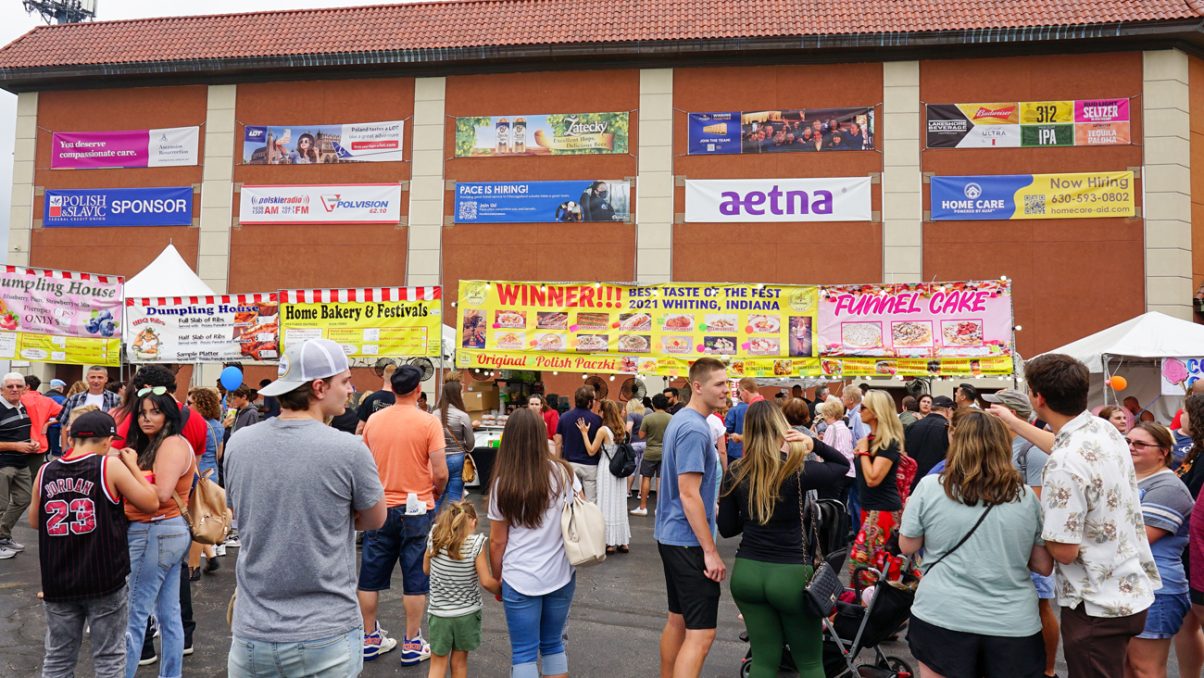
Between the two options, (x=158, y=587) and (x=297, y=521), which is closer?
(x=297, y=521)

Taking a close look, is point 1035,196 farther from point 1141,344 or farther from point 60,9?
point 60,9

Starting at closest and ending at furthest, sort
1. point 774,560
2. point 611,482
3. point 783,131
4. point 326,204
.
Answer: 1. point 774,560
2. point 611,482
3. point 783,131
4. point 326,204

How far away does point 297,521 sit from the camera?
106 inches

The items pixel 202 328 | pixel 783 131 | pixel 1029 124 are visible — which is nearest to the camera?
pixel 202 328

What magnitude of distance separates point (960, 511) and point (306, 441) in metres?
2.86

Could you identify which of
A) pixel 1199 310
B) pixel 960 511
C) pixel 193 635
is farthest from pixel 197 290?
pixel 1199 310

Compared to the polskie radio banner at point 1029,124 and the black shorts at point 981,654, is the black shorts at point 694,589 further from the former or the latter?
the polskie radio banner at point 1029,124

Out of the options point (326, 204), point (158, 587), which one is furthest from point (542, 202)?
point (158, 587)

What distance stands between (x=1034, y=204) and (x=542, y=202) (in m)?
12.4

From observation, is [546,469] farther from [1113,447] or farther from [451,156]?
[451,156]

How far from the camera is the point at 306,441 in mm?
2715

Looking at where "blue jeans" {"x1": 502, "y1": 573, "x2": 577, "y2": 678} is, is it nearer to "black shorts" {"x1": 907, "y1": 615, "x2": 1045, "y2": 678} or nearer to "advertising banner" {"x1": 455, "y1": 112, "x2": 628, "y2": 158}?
"black shorts" {"x1": 907, "y1": 615, "x2": 1045, "y2": 678}

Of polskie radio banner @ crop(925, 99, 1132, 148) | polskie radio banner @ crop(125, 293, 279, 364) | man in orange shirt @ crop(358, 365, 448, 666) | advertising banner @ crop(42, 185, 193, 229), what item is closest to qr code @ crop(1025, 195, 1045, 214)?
polskie radio banner @ crop(925, 99, 1132, 148)

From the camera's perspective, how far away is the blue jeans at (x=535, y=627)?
162 inches
